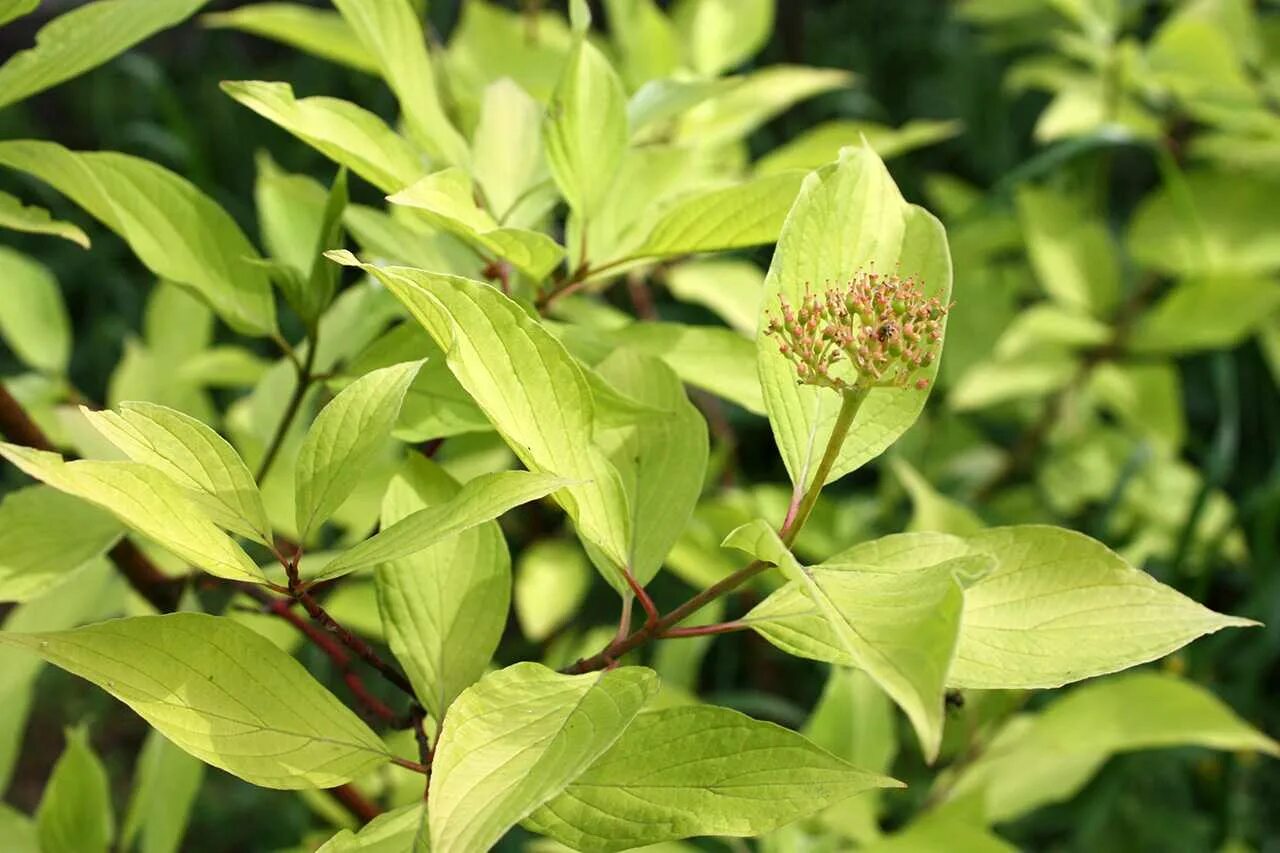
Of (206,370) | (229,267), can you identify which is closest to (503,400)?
(229,267)

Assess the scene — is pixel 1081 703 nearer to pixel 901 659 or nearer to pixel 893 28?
pixel 901 659

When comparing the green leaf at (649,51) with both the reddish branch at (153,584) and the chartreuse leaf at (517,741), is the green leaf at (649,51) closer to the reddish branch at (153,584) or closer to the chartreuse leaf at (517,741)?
the reddish branch at (153,584)

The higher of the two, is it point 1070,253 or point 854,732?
point 1070,253

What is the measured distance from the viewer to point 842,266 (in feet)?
1.70

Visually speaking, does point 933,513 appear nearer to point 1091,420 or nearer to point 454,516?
point 454,516

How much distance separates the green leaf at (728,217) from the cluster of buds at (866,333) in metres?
0.10

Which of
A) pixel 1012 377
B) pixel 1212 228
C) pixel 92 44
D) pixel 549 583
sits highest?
pixel 92 44

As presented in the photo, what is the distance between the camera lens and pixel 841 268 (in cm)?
52

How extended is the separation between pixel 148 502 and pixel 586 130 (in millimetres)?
272

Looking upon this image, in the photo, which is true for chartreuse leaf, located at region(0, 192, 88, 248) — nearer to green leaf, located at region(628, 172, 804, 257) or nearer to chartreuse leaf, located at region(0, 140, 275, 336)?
chartreuse leaf, located at region(0, 140, 275, 336)

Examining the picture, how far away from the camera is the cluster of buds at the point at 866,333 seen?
1.49 ft

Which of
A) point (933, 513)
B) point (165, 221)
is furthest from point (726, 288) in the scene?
point (165, 221)

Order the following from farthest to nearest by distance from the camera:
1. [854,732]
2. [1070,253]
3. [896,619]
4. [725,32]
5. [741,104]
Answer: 1. [1070,253]
2. [725,32]
3. [741,104]
4. [854,732]
5. [896,619]

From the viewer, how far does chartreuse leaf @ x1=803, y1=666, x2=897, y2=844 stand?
827 millimetres
